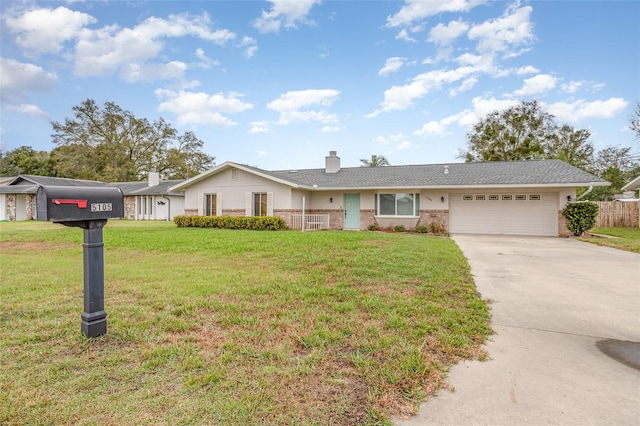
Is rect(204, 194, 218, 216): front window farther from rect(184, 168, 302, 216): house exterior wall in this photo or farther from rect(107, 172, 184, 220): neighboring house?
rect(107, 172, 184, 220): neighboring house

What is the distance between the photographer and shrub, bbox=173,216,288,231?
47.9 feet

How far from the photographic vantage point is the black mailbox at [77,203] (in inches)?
101

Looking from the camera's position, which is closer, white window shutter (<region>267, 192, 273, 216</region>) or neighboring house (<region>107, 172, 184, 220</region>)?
white window shutter (<region>267, 192, 273, 216</region>)

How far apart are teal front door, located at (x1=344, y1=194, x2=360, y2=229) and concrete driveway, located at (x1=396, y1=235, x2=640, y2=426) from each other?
1065 cm

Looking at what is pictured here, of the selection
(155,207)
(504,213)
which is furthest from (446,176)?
(155,207)

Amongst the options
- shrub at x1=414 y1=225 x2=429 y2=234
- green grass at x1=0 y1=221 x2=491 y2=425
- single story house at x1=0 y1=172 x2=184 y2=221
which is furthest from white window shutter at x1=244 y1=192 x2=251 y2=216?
green grass at x1=0 y1=221 x2=491 y2=425

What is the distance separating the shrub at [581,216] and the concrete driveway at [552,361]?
8.69 meters

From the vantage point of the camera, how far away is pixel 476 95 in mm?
15922

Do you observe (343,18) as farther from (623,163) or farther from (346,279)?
(623,163)

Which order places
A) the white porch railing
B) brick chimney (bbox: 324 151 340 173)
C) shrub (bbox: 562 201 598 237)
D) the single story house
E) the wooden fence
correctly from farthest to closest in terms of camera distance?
the single story house, brick chimney (bbox: 324 151 340 173), the wooden fence, the white porch railing, shrub (bbox: 562 201 598 237)

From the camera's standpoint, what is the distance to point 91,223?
289 cm

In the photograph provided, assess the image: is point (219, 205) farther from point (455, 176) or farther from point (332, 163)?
point (455, 176)

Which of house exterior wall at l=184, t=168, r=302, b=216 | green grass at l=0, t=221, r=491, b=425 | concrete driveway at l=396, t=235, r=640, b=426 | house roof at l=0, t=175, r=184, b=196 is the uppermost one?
house roof at l=0, t=175, r=184, b=196

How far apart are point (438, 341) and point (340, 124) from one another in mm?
17847
